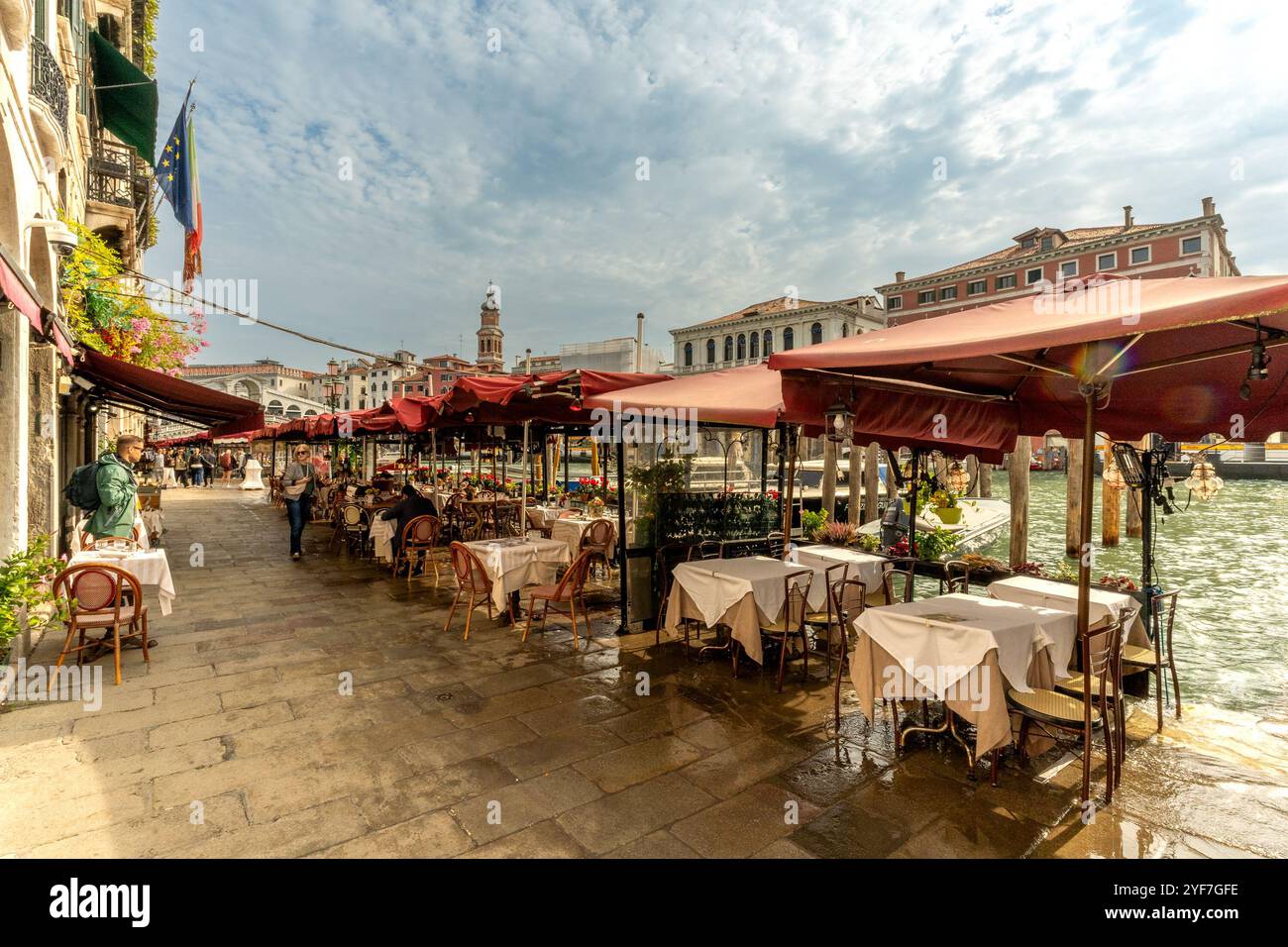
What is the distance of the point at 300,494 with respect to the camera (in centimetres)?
1043

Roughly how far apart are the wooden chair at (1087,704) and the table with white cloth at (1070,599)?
840mm

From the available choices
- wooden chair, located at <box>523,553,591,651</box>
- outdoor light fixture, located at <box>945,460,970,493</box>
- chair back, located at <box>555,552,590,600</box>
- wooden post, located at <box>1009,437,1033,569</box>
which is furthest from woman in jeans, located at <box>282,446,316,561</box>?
wooden post, located at <box>1009,437,1033,569</box>

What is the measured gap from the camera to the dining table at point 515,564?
612cm

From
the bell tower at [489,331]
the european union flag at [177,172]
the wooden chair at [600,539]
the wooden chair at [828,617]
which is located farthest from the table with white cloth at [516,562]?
the bell tower at [489,331]

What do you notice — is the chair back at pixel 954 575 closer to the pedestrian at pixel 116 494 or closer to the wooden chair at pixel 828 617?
the wooden chair at pixel 828 617

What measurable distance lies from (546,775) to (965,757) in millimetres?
2500

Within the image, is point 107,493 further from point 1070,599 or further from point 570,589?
point 1070,599

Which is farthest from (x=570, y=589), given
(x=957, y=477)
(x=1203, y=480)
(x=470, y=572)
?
(x=1203, y=480)

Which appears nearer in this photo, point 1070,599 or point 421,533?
point 1070,599

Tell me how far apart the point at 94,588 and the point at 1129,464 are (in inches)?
325

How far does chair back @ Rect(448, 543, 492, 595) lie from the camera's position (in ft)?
19.9

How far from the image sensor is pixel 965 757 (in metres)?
3.67
